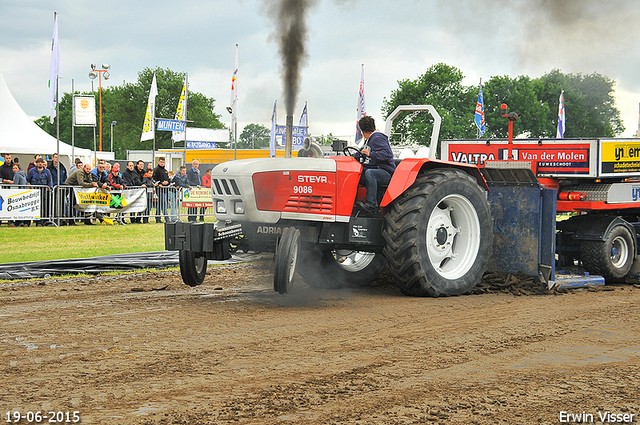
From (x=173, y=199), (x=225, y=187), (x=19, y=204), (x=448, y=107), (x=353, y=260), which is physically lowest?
(x=353, y=260)

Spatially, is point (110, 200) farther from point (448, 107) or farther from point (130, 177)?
point (448, 107)

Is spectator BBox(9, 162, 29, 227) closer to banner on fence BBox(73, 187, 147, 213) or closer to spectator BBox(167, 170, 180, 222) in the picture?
banner on fence BBox(73, 187, 147, 213)

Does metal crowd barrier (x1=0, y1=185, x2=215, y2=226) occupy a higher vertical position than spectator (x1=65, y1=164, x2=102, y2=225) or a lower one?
lower

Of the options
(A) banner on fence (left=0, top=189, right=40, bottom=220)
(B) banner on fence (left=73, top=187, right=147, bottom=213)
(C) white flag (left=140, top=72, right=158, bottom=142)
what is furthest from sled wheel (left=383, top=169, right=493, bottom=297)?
(C) white flag (left=140, top=72, right=158, bottom=142)

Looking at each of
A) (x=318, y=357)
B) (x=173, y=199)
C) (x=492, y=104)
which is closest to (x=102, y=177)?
(x=173, y=199)

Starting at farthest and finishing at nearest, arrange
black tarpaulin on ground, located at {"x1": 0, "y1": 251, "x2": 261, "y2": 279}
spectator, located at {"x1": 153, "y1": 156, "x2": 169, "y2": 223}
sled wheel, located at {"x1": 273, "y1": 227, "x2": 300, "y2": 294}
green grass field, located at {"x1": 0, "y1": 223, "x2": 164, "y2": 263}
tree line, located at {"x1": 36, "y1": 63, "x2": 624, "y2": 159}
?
tree line, located at {"x1": 36, "y1": 63, "x2": 624, "y2": 159}
spectator, located at {"x1": 153, "y1": 156, "x2": 169, "y2": 223}
green grass field, located at {"x1": 0, "y1": 223, "x2": 164, "y2": 263}
black tarpaulin on ground, located at {"x1": 0, "y1": 251, "x2": 261, "y2": 279}
sled wheel, located at {"x1": 273, "y1": 227, "x2": 300, "y2": 294}

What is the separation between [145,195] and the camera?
18.4 metres

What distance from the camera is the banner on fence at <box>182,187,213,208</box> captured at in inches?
760

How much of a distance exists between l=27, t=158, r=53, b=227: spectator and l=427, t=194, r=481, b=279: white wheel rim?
12.2 meters

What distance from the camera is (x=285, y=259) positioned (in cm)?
605

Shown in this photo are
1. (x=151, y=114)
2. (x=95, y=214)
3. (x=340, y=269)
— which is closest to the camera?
(x=340, y=269)

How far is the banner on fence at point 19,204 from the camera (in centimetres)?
1582

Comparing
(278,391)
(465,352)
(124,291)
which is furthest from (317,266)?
(278,391)

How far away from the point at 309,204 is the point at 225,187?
0.90 m
